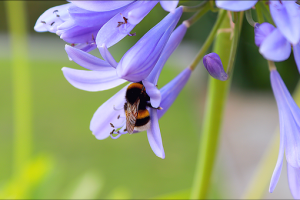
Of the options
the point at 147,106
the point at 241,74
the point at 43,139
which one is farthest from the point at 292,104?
the point at 241,74

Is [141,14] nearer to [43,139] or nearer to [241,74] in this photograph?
[43,139]

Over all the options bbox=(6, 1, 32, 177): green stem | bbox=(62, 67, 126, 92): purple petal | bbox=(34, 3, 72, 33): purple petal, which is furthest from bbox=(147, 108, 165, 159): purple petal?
bbox=(6, 1, 32, 177): green stem

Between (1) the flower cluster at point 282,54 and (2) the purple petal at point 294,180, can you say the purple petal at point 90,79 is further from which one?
(2) the purple petal at point 294,180

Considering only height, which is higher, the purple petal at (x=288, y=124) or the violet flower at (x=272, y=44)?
the violet flower at (x=272, y=44)

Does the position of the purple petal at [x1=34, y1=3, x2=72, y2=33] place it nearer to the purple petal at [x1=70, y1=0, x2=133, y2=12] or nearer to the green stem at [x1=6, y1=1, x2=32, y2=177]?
the purple petal at [x1=70, y1=0, x2=133, y2=12]

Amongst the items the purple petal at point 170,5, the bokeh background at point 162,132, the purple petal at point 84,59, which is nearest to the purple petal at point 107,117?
the purple petal at point 84,59

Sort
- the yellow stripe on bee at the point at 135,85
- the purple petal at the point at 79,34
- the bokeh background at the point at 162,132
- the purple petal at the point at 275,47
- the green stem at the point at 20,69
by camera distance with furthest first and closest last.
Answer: the bokeh background at the point at 162,132, the green stem at the point at 20,69, the yellow stripe on bee at the point at 135,85, the purple petal at the point at 79,34, the purple petal at the point at 275,47

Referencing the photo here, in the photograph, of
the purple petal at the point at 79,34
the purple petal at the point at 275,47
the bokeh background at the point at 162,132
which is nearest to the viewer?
the purple petal at the point at 275,47
